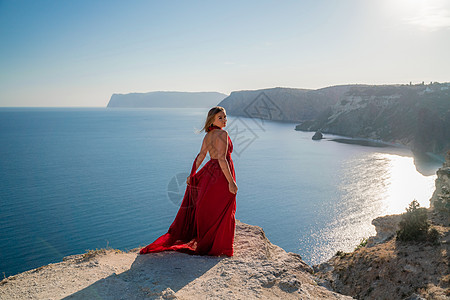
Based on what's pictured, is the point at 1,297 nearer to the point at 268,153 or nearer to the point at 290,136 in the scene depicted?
the point at 268,153

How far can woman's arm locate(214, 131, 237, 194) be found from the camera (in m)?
5.29

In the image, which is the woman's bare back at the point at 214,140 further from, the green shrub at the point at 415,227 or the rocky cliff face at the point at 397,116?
the rocky cliff face at the point at 397,116

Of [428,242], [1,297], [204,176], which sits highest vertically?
[204,176]

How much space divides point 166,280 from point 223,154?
2218 millimetres

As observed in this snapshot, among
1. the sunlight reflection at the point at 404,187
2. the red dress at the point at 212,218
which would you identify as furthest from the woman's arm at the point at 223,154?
the sunlight reflection at the point at 404,187

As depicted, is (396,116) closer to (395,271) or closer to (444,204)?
(444,204)

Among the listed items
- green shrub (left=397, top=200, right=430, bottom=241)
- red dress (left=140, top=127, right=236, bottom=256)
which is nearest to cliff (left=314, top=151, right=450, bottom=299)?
green shrub (left=397, top=200, right=430, bottom=241)

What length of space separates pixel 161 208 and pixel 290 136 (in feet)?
205

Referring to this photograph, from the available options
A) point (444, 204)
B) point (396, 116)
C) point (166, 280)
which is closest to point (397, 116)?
point (396, 116)

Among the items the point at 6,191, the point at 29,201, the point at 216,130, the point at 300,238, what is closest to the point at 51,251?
Answer: the point at 29,201

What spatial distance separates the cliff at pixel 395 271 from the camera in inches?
244

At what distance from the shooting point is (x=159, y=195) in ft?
112

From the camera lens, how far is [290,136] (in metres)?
86.7

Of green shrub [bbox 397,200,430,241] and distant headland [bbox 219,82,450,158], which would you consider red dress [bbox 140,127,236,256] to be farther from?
distant headland [bbox 219,82,450,158]
